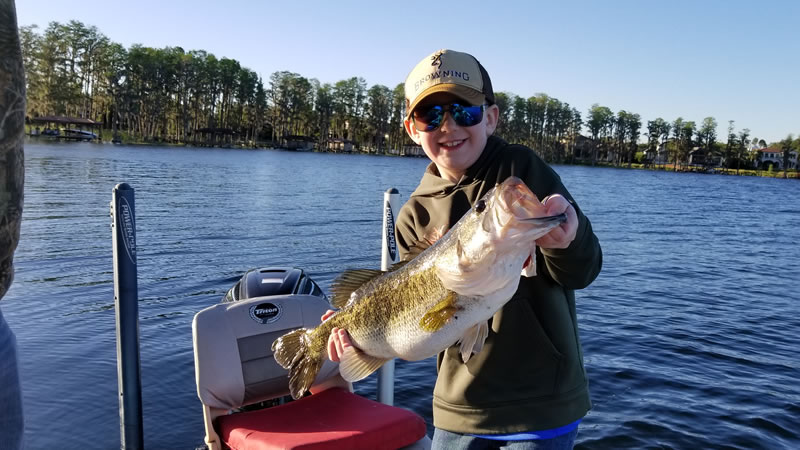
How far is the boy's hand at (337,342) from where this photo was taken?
2.80m

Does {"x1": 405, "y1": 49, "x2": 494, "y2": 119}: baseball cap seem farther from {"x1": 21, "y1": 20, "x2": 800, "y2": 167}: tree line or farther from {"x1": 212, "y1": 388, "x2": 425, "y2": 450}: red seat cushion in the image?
{"x1": 21, "y1": 20, "x2": 800, "y2": 167}: tree line

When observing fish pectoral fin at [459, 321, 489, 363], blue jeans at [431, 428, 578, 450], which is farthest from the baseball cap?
blue jeans at [431, 428, 578, 450]

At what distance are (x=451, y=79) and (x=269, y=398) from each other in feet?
9.03

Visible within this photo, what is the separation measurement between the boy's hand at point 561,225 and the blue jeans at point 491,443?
33.6 inches

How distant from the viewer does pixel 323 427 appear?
12.0 ft

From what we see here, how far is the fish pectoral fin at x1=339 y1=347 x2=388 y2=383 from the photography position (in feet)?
9.19

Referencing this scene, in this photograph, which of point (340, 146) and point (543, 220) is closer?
point (543, 220)

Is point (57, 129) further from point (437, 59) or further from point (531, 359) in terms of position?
point (531, 359)

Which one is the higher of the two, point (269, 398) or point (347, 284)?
point (347, 284)

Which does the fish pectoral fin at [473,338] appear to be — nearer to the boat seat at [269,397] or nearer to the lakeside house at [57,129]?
the boat seat at [269,397]

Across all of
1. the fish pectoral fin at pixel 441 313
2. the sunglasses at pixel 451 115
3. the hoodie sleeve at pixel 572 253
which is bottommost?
the fish pectoral fin at pixel 441 313

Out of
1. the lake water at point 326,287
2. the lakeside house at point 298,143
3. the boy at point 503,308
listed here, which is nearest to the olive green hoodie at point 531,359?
the boy at point 503,308

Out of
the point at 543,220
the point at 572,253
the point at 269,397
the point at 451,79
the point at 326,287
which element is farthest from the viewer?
the point at 326,287

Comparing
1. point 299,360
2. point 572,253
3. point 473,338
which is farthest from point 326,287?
point 572,253
